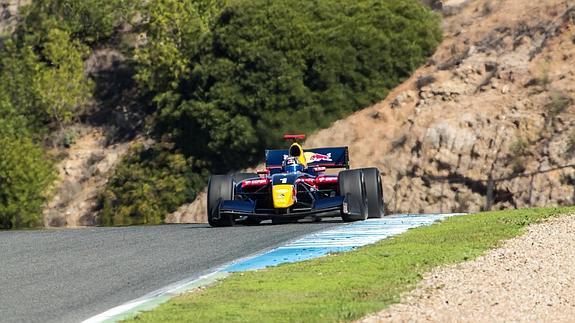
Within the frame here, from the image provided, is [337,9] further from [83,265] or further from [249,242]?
[83,265]

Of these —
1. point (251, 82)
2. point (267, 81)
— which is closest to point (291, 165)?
point (267, 81)

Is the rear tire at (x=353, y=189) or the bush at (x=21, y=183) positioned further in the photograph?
the bush at (x=21, y=183)

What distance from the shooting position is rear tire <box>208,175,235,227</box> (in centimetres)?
2334

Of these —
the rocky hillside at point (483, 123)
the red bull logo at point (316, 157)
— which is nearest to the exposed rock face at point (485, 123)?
the rocky hillside at point (483, 123)

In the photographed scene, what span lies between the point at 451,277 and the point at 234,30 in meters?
35.1

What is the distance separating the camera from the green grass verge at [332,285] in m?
10.4

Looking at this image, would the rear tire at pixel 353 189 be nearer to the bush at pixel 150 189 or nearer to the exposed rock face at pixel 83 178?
the bush at pixel 150 189

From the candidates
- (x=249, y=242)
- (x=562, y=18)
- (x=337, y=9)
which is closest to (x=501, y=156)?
(x=562, y=18)

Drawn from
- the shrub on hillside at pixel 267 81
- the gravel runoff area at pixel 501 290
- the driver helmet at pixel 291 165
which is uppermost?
the shrub on hillside at pixel 267 81

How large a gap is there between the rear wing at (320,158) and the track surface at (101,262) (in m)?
3.09

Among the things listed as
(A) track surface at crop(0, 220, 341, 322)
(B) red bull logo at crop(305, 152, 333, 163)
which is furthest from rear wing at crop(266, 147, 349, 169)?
(A) track surface at crop(0, 220, 341, 322)

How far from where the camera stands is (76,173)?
52281 mm

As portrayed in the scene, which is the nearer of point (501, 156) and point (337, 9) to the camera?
point (501, 156)

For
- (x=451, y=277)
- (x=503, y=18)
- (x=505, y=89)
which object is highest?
(x=503, y=18)
